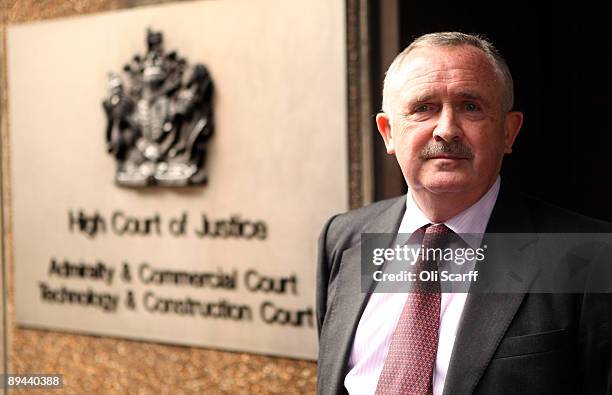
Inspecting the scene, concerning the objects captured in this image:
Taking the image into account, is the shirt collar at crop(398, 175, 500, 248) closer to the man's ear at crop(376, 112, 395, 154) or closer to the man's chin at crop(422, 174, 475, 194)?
the man's chin at crop(422, 174, 475, 194)

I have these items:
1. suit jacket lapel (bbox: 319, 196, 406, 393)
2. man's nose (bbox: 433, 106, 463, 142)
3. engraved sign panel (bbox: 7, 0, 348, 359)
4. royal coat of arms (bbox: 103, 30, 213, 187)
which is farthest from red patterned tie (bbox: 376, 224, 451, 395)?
royal coat of arms (bbox: 103, 30, 213, 187)

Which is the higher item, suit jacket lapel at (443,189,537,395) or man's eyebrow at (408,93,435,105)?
man's eyebrow at (408,93,435,105)

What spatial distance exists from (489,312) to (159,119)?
2.02 metres

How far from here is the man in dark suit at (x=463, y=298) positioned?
1.55 metres

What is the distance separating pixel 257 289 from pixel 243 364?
30 centimetres

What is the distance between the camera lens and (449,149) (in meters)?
1.62

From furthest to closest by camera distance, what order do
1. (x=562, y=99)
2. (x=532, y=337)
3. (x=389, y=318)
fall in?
(x=562, y=99)
(x=389, y=318)
(x=532, y=337)

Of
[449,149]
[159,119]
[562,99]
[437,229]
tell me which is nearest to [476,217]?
[437,229]

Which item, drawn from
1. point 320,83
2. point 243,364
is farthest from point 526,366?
point 243,364

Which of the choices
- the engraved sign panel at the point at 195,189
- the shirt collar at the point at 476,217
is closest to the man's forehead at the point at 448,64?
the shirt collar at the point at 476,217

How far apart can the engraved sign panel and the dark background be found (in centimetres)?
73

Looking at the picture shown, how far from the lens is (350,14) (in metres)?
2.82

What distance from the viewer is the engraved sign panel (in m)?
2.94

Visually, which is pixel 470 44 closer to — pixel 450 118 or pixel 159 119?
Result: pixel 450 118
